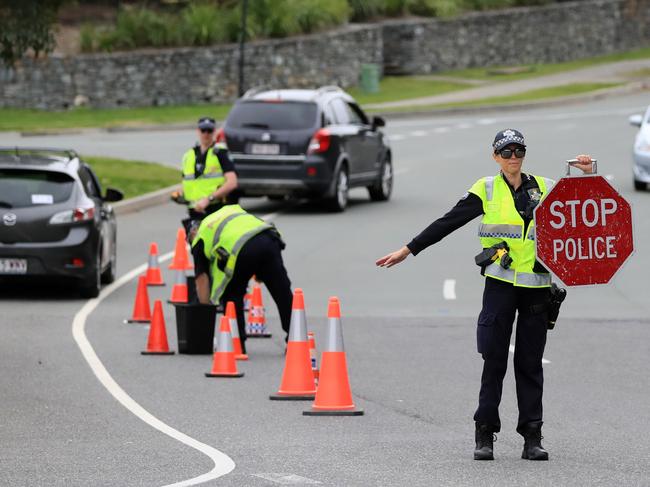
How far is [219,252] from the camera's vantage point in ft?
46.2

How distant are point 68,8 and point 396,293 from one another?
38.6 meters

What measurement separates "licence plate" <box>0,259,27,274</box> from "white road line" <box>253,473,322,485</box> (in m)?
9.01

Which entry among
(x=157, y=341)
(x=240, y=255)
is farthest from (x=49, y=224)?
(x=240, y=255)

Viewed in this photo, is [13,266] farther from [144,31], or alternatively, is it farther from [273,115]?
[144,31]

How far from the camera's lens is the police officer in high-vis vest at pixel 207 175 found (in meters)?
16.8

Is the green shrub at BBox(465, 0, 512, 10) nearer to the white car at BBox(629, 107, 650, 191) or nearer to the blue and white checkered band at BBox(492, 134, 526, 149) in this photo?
the white car at BBox(629, 107, 650, 191)

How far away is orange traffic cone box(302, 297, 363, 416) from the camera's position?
1134 cm

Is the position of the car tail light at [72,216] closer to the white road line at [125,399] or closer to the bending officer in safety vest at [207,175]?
the white road line at [125,399]

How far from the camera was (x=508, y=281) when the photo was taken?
9.72 m

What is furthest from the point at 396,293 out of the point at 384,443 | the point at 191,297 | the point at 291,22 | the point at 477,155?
the point at 291,22

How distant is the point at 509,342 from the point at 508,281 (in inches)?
13.4

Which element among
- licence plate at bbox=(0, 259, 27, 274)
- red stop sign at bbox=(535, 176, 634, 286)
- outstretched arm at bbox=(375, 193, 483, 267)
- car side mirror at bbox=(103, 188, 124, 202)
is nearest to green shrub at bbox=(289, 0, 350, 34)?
car side mirror at bbox=(103, 188, 124, 202)

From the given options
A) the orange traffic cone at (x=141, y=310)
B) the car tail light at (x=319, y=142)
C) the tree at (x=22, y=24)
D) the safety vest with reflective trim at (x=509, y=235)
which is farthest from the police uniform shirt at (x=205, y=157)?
the tree at (x=22, y=24)

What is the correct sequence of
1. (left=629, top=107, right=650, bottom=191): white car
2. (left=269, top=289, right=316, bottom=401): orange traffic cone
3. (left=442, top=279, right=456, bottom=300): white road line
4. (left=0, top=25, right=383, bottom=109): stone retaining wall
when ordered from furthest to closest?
(left=0, top=25, right=383, bottom=109): stone retaining wall < (left=629, top=107, right=650, bottom=191): white car < (left=442, top=279, right=456, bottom=300): white road line < (left=269, top=289, right=316, bottom=401): orange traffic cone
